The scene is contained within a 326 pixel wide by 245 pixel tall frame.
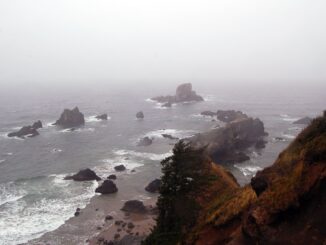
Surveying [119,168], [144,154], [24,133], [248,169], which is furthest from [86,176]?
[24,133]

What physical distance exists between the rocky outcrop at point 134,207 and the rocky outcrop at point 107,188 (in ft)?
22.1

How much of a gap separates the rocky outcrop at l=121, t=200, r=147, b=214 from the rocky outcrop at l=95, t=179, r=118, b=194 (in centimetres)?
675

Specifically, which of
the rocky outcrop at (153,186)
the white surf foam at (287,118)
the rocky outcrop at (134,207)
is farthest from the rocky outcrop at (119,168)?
the white surf foam at (287,118)

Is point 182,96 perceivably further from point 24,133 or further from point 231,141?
point 231,141

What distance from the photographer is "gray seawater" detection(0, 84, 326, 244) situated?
53047 mm

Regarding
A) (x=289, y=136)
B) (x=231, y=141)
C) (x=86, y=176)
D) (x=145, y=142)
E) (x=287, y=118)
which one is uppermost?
(x=231, y=141)

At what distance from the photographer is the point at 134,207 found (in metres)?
52.9

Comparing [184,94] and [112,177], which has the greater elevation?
[184,94]

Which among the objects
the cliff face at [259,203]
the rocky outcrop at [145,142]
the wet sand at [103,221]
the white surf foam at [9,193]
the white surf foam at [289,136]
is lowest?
the white surf foam at [9,193]

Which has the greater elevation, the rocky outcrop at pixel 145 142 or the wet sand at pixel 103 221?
the rocky outcrop at pixel 145 142

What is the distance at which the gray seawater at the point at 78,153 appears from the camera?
53047 millimetres

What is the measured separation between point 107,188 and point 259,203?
42.7m

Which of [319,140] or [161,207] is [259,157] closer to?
[161,207]

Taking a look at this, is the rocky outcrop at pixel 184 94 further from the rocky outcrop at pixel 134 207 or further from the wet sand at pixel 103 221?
the rocky outcrop at pixel 134 207
